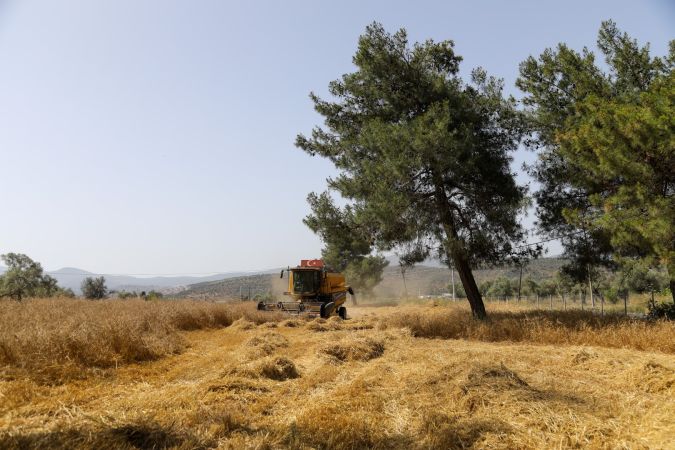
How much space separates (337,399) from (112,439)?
2729 millimetres

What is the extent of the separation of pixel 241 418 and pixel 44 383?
3316mm

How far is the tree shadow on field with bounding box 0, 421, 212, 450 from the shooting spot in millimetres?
3322

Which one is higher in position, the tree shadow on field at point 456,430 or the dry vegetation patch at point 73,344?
the dry vegetation patch at point 73,344

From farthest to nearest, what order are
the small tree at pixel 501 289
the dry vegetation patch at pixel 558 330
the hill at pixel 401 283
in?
the hill at pixel 401 283, the small tree at pixel 501 289, the dry vegetation patch at pixel 558 330

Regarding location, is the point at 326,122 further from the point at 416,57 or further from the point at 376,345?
the point at 376,345

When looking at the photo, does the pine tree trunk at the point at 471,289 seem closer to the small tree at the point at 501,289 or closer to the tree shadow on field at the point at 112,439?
the tree shadow on field at the point at 112,439

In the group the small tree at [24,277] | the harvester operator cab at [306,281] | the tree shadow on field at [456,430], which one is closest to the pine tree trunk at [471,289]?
the harvester operator cab at [306,281]

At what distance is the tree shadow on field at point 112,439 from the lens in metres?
3.32

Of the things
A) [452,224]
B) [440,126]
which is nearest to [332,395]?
[440,126]

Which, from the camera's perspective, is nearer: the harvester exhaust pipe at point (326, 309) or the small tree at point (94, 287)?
the harvester exhaust pipe at point (326, 309)

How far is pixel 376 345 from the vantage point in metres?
9.41

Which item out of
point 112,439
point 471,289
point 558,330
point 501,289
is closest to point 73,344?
point 112,439

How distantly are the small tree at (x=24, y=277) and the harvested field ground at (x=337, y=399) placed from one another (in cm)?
4784

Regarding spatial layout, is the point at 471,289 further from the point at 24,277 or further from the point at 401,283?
the point at 401,283
